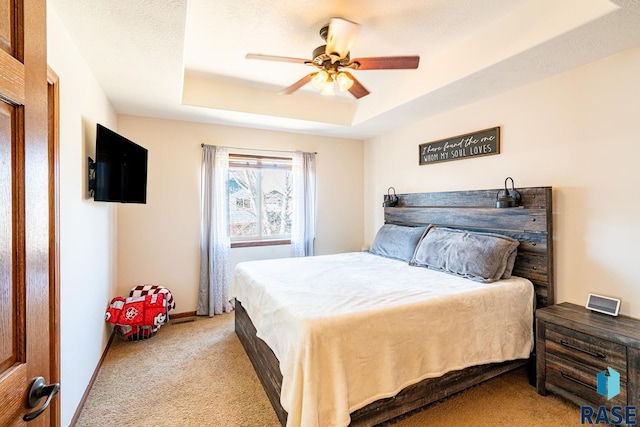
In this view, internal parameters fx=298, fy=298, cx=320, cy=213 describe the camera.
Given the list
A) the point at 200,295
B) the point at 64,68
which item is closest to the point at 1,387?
the point at 64,68

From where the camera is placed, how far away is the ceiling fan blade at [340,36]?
69.6 inches

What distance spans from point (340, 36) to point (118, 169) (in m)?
2.03

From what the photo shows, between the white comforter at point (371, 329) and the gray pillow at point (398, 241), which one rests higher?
the gray pillow at point (398, 241)

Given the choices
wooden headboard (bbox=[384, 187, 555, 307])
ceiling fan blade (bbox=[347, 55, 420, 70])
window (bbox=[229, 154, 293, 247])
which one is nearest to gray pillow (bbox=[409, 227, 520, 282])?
wooden headboard (bbox=[384, 187, 555, 307])

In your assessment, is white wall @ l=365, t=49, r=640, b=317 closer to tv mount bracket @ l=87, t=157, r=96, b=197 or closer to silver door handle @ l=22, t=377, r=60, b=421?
silver door handle @ l=22, t=377, r=60, b=421

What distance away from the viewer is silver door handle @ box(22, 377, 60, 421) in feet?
2.42

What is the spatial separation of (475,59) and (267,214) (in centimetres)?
302

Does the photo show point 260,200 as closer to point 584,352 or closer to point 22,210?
point 22,210

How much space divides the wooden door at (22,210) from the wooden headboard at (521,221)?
9.99ft

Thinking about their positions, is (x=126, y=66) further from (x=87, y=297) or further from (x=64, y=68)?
(x=87, y=297)

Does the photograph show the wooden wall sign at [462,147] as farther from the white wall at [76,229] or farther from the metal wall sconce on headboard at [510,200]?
the white wall at [76,229]

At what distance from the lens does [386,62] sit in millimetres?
2076

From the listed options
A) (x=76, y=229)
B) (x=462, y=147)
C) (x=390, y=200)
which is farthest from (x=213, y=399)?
(x=462, y=147)

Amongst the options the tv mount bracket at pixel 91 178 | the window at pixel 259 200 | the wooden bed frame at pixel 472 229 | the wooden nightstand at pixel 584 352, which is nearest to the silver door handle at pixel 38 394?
the wooden bed frame at pixel 472 229
